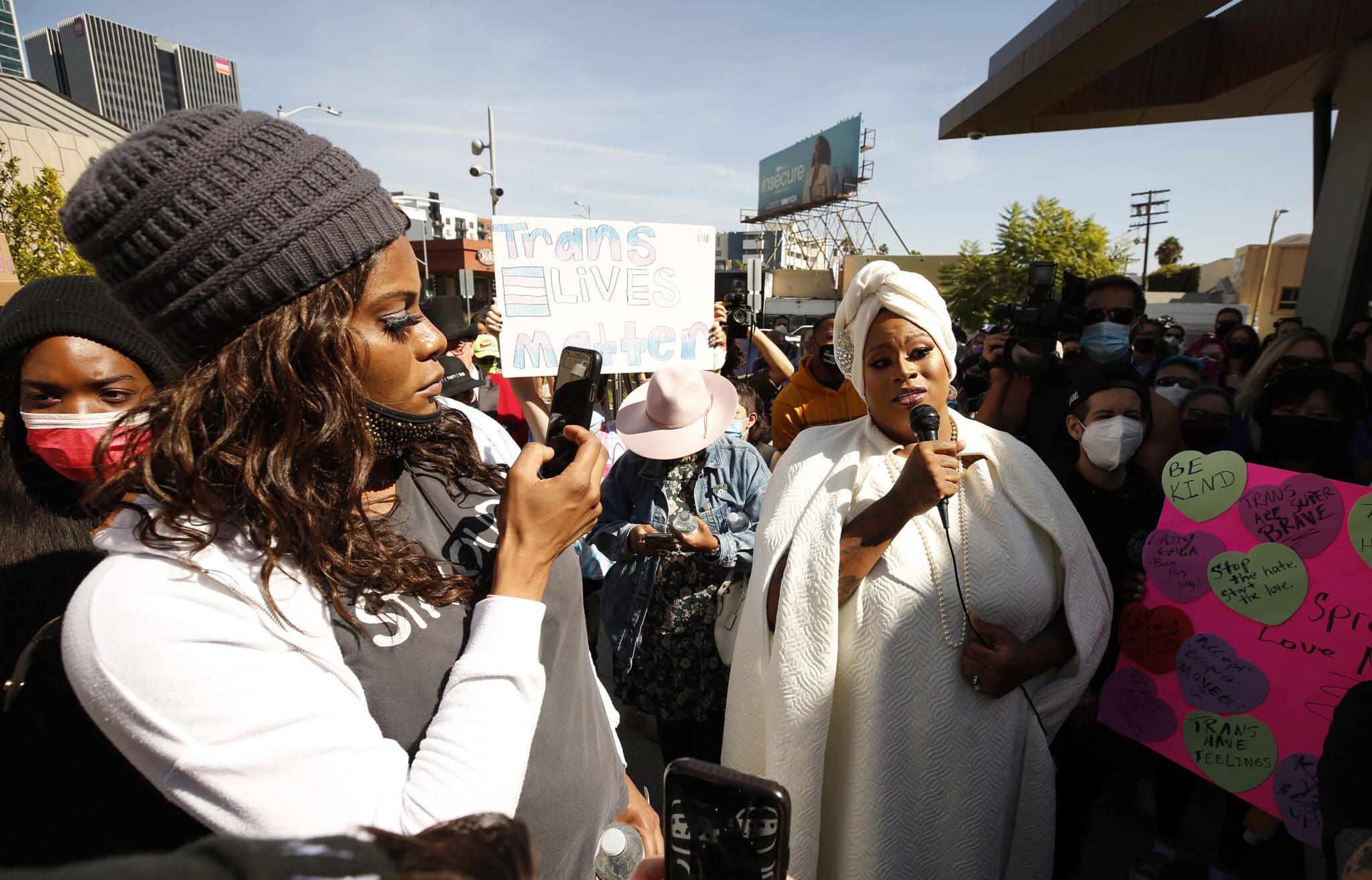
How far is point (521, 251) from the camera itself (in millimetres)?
3654

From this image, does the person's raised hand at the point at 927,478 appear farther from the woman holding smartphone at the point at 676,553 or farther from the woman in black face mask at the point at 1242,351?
the woman in black face mask at the point at 1242,351

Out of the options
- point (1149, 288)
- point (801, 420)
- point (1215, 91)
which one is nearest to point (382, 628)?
point (801, 420)

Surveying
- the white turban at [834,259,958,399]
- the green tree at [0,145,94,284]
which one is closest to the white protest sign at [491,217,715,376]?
the white turban at [834,259,958,399]

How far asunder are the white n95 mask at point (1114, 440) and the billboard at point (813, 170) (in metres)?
50.8

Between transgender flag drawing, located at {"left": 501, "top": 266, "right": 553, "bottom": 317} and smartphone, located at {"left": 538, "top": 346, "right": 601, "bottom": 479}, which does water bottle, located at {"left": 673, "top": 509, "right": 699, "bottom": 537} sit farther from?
transgender flag drawing, located at {"left": 501, "top": 266, "right": 553, "bottom": 317}

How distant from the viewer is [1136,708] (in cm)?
209

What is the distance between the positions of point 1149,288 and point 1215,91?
6016cm

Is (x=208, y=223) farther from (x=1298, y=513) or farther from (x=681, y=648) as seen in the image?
(x=1298, y=513)

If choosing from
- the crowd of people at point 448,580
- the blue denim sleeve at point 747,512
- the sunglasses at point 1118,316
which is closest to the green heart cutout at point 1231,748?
the crowd of people at point 448,580

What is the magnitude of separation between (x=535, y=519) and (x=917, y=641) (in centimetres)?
123

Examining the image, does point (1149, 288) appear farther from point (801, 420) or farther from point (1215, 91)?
point (801, 420)

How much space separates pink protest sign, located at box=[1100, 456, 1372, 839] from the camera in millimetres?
1707

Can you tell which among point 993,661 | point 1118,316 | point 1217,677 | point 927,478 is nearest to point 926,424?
point 927,478

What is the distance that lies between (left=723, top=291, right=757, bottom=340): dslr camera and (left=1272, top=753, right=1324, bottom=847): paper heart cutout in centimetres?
380
